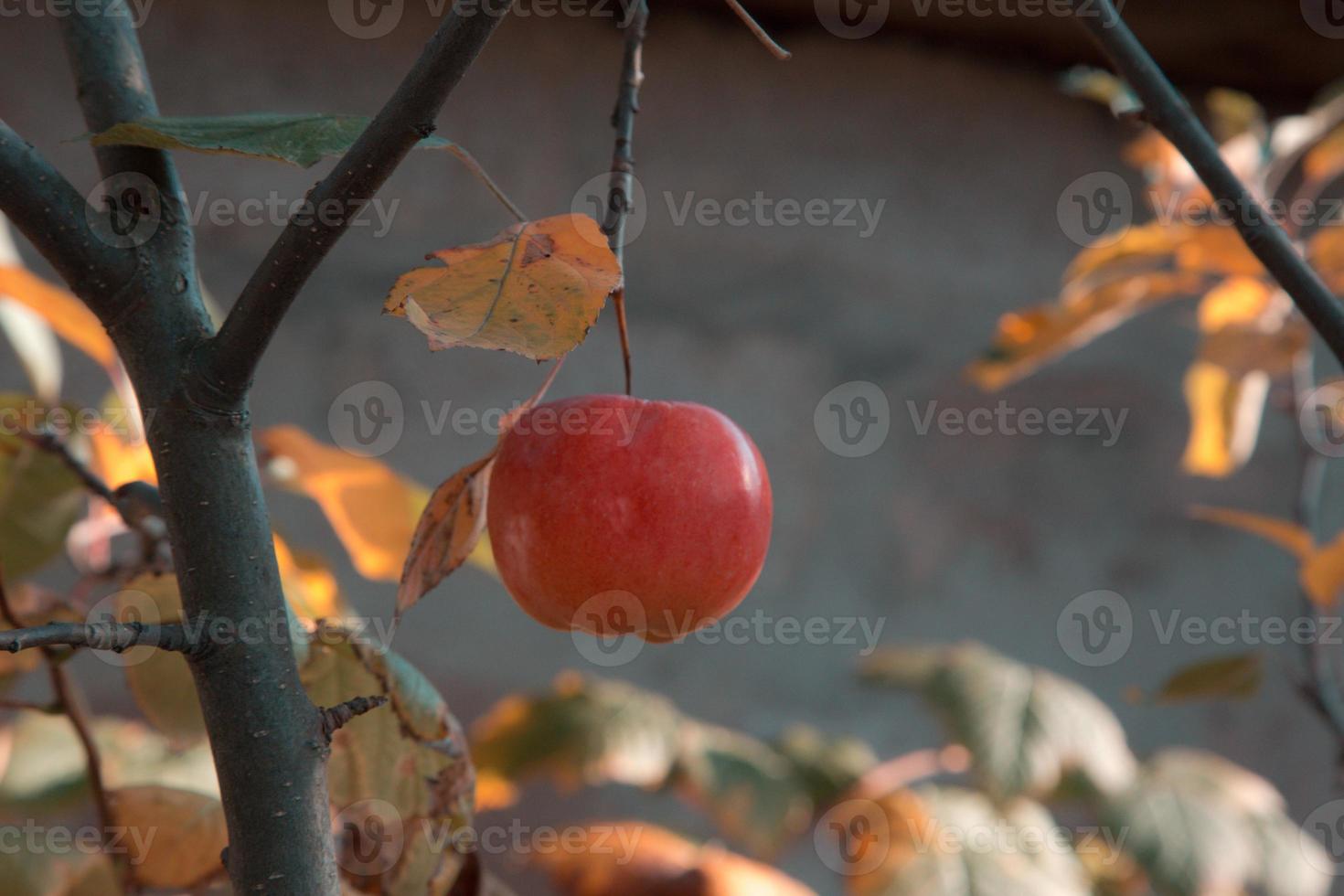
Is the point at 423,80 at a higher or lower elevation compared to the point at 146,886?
higher

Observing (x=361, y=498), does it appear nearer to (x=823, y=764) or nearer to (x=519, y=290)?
→ (x=519, y=290)

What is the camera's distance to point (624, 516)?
15.0 inches

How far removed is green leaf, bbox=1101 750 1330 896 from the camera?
1292 mm

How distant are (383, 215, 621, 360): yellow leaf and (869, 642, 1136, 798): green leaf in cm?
111

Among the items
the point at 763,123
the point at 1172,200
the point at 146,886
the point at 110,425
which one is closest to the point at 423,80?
the point at 146,886

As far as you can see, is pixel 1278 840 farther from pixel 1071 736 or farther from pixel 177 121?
pixel 177 121

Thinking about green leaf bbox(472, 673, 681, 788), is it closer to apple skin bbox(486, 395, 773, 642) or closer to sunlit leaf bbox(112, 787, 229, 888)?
sunlit leaf bbox(112, 787, 229, 888)

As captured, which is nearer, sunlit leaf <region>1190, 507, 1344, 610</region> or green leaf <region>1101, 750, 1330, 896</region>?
sunlit leaf <region>1190, 507, 1344, 610</region>

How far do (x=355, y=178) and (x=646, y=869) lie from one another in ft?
3.87

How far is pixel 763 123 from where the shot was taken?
5.82ft

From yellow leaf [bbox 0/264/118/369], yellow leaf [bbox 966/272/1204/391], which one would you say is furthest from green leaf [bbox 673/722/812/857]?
yellow leaf [bbox 0/264/118/369]

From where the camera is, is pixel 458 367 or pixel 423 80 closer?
pixel 423 80

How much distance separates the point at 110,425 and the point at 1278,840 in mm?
A: 1284

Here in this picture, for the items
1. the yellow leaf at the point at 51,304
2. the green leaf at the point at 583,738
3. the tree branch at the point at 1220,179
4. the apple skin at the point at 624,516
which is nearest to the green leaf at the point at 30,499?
→ the yellow leaf at the point at 51,304
